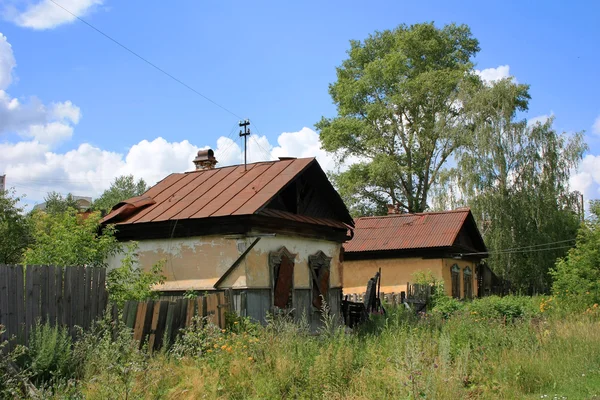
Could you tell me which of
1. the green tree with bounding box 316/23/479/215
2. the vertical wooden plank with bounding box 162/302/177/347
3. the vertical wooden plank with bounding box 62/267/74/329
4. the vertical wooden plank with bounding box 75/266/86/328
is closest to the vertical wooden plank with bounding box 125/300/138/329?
the vertical wooden plank with bounding box 162/302/177/347

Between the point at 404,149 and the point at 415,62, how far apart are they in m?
5.51

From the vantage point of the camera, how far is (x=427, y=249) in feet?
86.5

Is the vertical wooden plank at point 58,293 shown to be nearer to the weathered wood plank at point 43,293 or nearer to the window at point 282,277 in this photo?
the weathered wood plank at point 43,293

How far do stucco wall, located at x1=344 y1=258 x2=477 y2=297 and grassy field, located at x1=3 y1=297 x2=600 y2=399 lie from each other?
51.3 feet

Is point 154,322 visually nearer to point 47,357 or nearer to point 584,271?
point 47,357

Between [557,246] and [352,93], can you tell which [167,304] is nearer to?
[557,246]

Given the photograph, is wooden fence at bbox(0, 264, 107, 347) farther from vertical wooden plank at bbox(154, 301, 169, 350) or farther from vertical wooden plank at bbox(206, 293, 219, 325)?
vertical wooden plank at bbox(206, 293, 219, 325)

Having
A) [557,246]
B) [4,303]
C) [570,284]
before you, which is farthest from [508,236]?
[4,303]

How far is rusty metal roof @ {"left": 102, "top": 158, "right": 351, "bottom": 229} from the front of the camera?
13945 millimetres

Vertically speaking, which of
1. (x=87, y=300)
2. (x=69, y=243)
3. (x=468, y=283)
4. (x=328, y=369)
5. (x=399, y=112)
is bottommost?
(x=328, y=369)

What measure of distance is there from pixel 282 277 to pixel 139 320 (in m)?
4.87

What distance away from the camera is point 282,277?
14602 millimetres

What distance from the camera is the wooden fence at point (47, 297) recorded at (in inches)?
322

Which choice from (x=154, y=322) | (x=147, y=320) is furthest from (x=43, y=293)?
(x=154, y=322)
